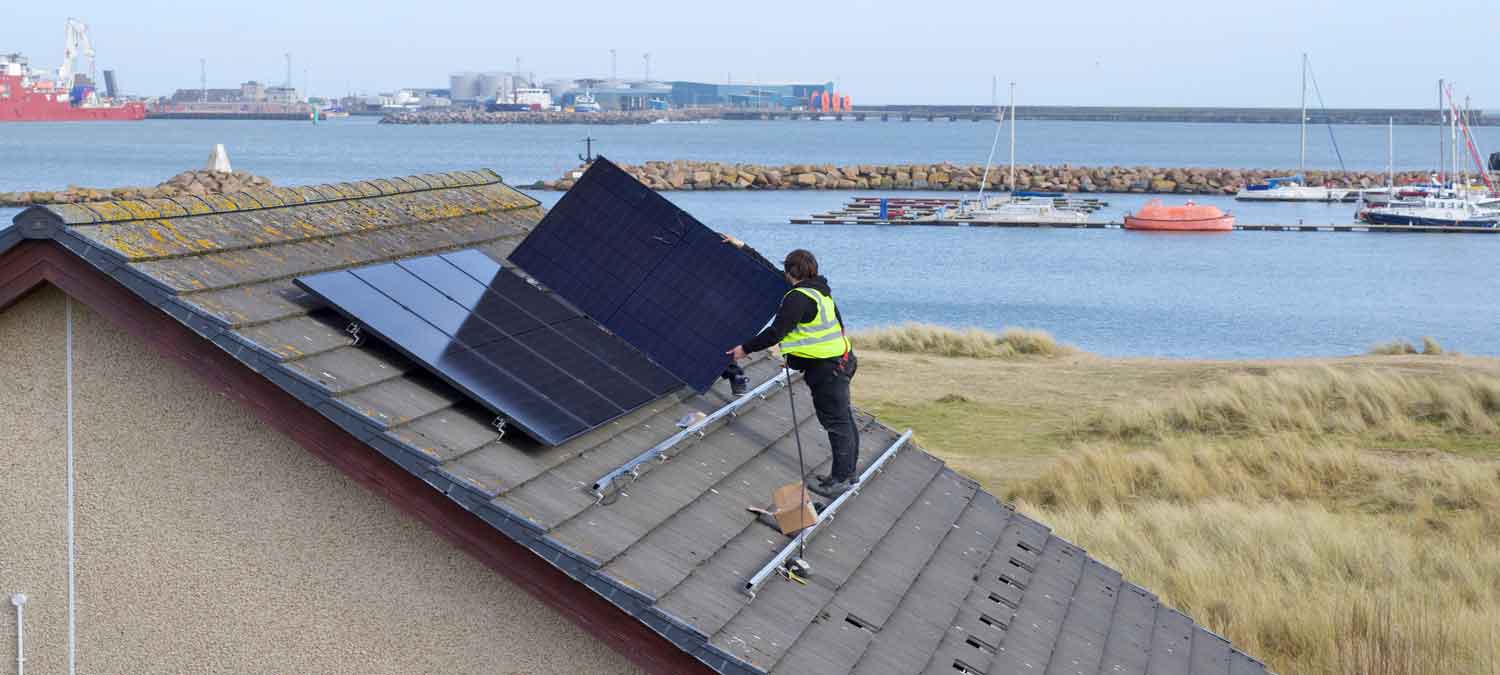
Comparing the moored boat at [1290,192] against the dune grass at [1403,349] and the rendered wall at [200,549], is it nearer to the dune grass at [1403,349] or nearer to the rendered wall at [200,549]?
the dune grass at [1403,349]

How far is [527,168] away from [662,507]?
132 metres

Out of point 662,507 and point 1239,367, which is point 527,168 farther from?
point 662,507

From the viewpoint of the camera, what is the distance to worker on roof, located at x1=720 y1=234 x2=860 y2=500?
7711 mm

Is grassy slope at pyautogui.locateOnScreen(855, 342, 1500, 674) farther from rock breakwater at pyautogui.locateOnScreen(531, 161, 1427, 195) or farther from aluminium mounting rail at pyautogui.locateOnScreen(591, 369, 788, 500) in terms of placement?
rock breakwater at pyautogui.locateOnScreen(531, 161, 1427, 195)

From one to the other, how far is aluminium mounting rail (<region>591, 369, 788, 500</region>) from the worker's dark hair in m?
0.67

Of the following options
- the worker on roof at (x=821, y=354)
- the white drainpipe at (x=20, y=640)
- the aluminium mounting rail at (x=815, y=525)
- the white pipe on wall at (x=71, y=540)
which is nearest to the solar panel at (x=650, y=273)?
the worker on roof at (x=821, y=354)

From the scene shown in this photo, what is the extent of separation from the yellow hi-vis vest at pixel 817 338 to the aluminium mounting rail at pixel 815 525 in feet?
2.17

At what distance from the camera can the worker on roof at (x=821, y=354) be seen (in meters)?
7.71

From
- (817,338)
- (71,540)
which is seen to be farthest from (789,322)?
(71,540)

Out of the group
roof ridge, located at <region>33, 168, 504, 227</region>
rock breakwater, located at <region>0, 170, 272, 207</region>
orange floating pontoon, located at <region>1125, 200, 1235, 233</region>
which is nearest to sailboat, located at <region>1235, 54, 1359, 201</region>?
orange floating pontoon, located at <region>1125, 200, 1235, 233</region>

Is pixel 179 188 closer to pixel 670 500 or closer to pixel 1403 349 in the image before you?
pixel 1403 349

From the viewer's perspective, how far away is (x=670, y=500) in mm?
6461

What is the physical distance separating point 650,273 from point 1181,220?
77745mm

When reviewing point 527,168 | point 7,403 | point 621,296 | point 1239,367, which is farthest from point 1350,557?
point 527,168
